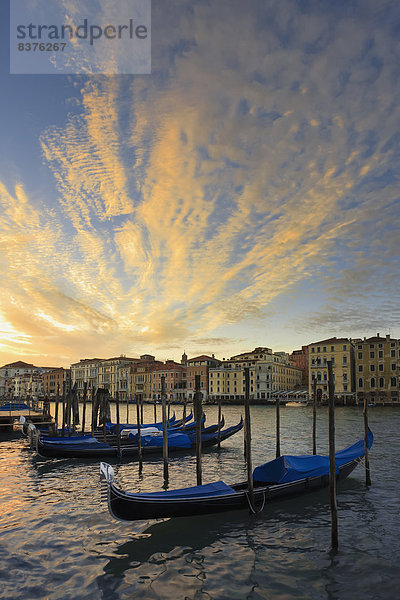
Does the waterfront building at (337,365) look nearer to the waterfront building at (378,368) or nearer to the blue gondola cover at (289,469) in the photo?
the waterfront building at (378,368)

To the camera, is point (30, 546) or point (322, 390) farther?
point (322, 390)

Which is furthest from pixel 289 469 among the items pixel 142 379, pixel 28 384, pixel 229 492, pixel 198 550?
pixel 28 384

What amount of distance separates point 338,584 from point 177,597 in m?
2.48

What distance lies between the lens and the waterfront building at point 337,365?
6731 centimetres

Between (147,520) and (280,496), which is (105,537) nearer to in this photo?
(147,520)

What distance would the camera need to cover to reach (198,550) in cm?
798

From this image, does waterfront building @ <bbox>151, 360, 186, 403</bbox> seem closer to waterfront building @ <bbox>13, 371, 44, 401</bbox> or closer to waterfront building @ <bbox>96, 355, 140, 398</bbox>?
waterfront building @ <bbox>96, 355, 140, 398</bbox>

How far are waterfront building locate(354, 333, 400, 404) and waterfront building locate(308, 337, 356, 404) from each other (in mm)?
1495

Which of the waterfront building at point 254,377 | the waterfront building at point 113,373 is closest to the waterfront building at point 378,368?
the waterfront building at point 254,377

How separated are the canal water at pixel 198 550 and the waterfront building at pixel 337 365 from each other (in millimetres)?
57388

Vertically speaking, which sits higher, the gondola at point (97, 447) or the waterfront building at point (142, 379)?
the gondola at point (97, 447)

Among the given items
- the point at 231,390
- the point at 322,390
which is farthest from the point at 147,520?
the point at 231,390

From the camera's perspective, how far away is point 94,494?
11766 mm

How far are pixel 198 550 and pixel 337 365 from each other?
64.0 meters
